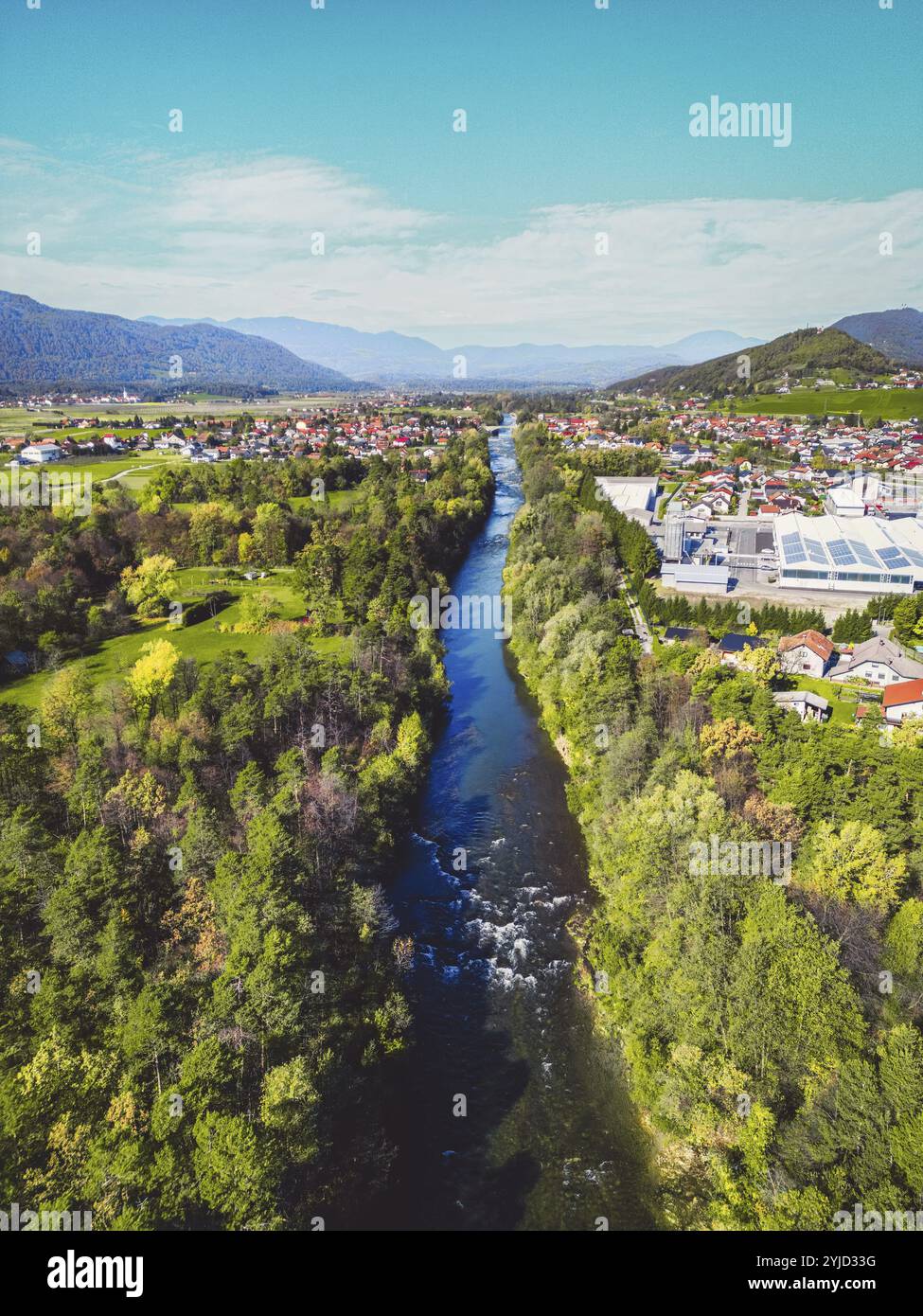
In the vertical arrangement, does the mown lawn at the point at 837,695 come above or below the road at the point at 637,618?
below

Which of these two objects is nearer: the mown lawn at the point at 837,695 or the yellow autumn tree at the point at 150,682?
the yellow autumn tree at the point at 150,682

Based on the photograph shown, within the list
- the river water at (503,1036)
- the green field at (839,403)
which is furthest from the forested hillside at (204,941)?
the green field at (839,403)

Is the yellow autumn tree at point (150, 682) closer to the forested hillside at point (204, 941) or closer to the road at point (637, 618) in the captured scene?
the forested hillside at point (204, 941)

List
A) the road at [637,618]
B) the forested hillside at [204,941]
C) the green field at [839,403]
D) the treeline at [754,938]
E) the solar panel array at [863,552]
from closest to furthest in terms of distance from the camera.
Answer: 1. the treeline at [754,938]
2. the forested hillside at [204,941]
3. the road at [637,618]
4. the solar panel array at [863,552]
5. the green field at [839,403]

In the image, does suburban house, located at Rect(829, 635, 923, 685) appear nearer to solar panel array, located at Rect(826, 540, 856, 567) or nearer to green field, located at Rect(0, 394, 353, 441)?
solar panel array, located at Rect(826, 540, 856, 567)

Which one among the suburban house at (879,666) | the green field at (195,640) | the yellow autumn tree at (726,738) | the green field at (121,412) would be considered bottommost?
the yellow autumn tree at (726,738)

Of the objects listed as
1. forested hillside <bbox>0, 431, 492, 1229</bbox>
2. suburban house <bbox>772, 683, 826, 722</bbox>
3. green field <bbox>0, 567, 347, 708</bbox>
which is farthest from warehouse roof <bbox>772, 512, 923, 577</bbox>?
green field <bbox>0, 567, 347, 708</bbox>

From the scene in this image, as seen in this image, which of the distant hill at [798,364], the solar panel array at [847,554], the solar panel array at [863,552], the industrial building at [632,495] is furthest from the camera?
the distant hill at [798,364]
